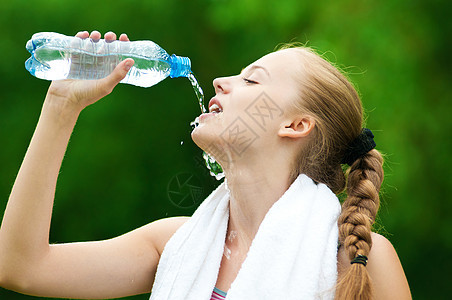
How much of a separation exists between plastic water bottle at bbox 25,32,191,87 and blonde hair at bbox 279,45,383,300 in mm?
521

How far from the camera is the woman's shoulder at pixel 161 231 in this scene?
228 centimetres

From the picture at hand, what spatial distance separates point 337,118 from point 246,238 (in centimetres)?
54

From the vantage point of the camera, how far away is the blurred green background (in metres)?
4.78

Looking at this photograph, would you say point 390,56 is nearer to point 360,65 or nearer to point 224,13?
point 360,65

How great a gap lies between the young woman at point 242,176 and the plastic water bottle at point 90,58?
220 millimetres

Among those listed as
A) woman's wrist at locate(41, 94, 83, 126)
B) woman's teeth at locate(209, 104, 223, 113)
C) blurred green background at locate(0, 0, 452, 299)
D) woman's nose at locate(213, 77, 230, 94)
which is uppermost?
woman's wrist at locate(41, 94, 83, 126)

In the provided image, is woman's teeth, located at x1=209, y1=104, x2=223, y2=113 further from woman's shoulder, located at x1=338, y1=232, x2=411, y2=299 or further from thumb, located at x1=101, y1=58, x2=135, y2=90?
woman's shoulder, located at x1=338, y1=232, x2=411, y2=299

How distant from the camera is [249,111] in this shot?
2.14 m

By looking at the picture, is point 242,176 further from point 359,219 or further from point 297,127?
point 359,219

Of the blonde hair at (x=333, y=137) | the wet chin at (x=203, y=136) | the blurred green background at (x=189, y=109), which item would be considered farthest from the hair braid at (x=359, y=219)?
the blurred green background at (x=189, y=109)

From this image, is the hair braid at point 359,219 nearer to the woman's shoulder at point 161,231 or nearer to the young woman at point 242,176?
the young woman at point 242,176

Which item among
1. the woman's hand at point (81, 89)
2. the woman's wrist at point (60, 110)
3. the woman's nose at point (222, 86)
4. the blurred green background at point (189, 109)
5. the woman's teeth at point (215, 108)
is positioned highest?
the woman's hand at point (81, 89)

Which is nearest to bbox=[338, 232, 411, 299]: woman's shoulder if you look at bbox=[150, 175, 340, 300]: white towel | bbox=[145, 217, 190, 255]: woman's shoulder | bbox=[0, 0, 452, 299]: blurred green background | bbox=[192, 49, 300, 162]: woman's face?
bbox=[150, 175, 340, 300]: white towel

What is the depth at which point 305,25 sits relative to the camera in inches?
194
